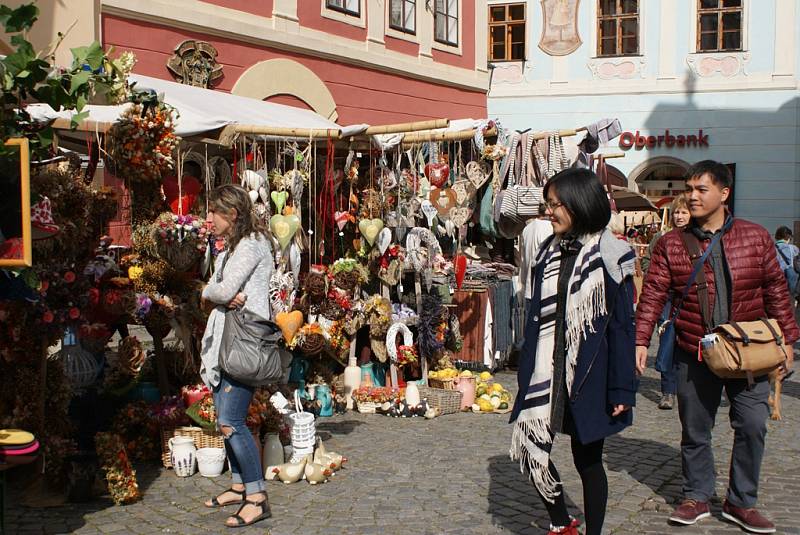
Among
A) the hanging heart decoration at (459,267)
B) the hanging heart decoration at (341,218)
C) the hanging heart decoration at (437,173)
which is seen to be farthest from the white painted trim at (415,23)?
the hanging heart decoration at (341,218)

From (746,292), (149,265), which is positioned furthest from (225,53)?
(746,292)

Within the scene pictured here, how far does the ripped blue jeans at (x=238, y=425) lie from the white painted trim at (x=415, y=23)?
1051cm

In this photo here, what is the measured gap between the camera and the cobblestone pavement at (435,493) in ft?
16.0

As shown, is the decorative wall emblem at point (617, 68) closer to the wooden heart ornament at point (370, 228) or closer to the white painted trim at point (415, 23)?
the white painted trim at point (415, 23)

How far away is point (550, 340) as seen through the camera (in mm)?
4062

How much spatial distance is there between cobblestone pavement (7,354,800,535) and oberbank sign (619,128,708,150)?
17.0 m

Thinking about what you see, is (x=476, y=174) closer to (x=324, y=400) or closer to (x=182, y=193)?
(x=324, y=400)

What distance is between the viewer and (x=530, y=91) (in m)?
24.2

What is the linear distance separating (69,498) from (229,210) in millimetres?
1835

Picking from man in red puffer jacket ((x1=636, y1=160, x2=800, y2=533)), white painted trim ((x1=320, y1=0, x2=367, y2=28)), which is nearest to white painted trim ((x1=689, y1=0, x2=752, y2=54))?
white painted trim ((x1=320, y1=0, x2=367, y2=28))

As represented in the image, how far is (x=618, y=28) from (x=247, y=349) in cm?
2084

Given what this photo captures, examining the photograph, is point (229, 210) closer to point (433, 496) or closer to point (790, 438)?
point (433, 496)

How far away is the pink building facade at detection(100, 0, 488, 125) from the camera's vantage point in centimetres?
1066

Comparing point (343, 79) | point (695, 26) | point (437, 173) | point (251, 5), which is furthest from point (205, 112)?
point (695, 26)
